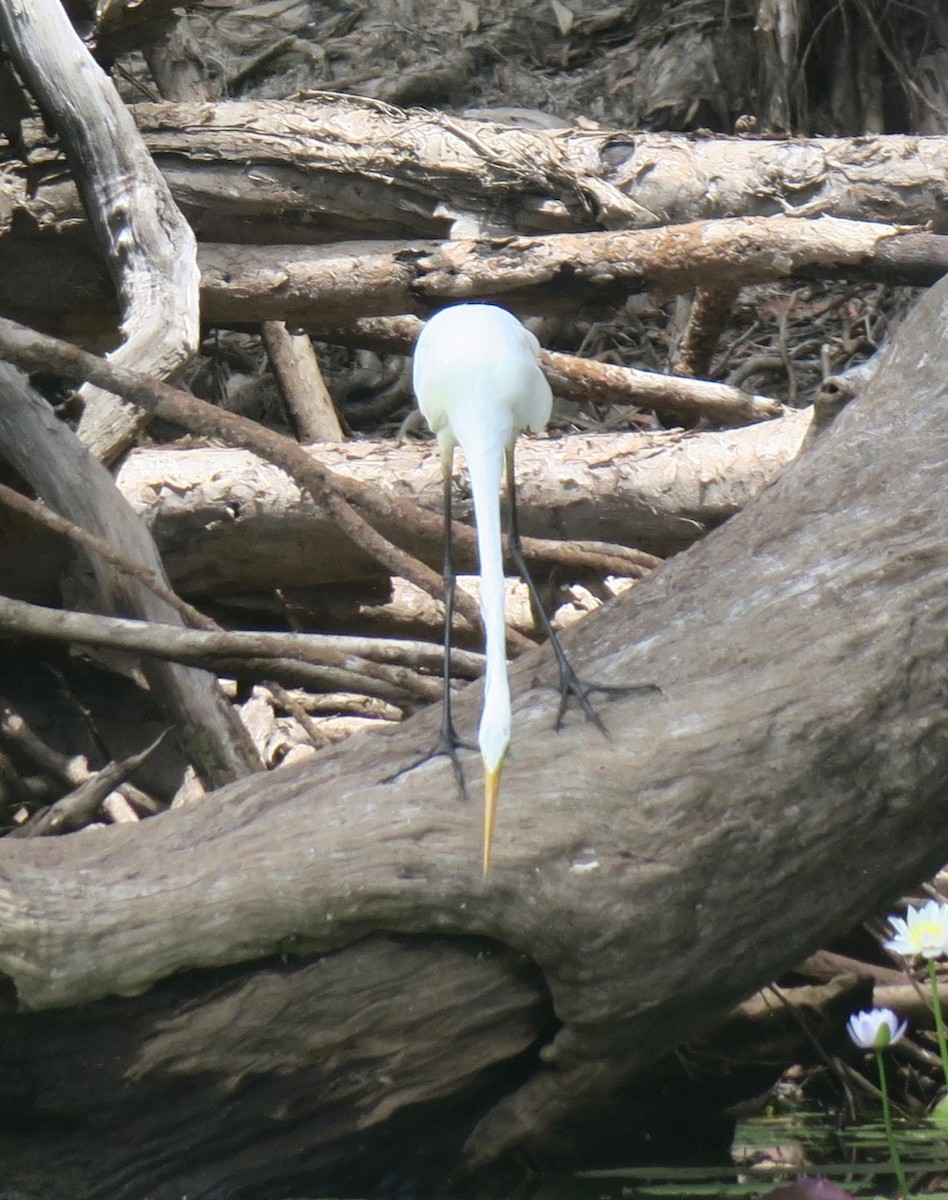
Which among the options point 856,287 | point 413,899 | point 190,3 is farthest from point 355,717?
point 856,287

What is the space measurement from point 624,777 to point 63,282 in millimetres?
2253

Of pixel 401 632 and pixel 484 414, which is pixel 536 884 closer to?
pixel 484 414

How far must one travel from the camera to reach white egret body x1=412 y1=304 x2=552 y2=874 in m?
1.90

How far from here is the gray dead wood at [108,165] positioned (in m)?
2.99

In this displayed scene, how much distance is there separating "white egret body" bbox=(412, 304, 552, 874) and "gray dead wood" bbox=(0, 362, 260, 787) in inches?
23.0

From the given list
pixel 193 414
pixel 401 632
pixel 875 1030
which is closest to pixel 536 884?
pixel 875 1030

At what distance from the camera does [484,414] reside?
2.10 m

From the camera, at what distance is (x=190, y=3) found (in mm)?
3219

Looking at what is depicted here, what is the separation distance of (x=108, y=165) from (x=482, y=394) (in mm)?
1411

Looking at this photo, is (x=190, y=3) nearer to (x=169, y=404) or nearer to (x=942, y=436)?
(x=169, y=404)

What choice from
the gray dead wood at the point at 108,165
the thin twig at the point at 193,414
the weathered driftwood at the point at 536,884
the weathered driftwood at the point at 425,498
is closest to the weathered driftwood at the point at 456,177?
the gray dead wood at the point at 108,165

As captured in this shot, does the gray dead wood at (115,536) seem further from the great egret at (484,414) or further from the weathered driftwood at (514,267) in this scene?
the weathered driftwood at (514,267)

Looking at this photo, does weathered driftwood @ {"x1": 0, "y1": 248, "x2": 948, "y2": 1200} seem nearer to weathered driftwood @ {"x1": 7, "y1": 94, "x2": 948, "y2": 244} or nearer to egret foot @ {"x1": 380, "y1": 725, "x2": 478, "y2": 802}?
egret foot @ {"x1": 380, "y1": 725, "x2": 478, "y2": 802}

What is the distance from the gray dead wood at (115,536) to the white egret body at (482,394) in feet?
1.92
